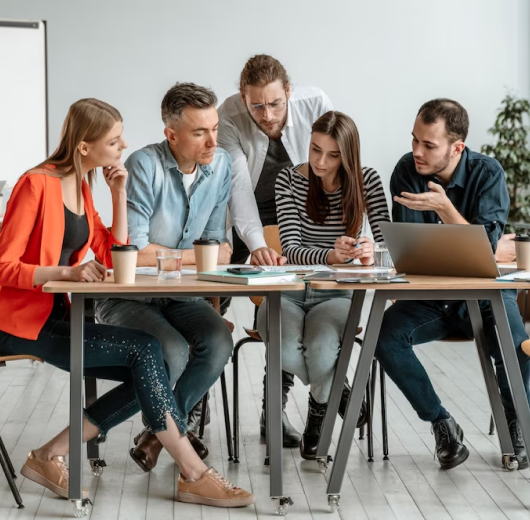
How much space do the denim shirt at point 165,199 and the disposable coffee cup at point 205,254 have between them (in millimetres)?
473

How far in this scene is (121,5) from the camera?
6.59 meters

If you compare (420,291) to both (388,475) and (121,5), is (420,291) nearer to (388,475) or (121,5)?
(388,475)

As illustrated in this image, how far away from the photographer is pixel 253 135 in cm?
349

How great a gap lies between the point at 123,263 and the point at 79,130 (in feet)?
1.59

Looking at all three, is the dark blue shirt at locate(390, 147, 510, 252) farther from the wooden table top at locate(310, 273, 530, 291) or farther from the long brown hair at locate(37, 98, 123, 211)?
the long brown hair at locate(37, 98, 123, 211)

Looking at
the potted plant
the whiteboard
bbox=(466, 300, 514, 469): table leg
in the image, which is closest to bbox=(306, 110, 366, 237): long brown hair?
bbox=(466, 300, 514, 469): table leg

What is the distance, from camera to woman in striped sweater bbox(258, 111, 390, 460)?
9.06ft

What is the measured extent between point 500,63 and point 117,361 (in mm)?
5407

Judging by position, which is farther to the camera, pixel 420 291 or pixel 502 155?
pixel 502 155

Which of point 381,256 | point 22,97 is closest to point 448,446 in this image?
point 381,256

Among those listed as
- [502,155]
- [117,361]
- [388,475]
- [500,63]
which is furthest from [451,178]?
[500,63]

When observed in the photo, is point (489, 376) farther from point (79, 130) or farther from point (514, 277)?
point (79, 130)

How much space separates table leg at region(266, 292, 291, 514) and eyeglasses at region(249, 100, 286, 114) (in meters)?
1.14

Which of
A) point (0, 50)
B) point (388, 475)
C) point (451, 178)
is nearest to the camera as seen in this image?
point (388, 475)
